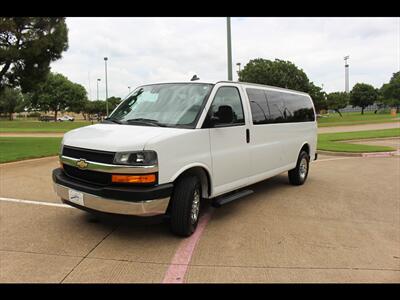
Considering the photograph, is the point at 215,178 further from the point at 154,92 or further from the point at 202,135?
the point at 154,92

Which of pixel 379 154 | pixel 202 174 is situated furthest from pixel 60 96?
pixel 202 174

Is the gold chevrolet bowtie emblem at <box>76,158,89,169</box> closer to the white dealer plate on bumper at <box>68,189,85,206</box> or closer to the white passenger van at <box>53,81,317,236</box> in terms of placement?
the white passenger van at <box>53,81,317,236</box>

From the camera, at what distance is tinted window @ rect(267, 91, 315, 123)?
6.72m

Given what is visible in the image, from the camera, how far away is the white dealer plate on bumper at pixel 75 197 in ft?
14.3

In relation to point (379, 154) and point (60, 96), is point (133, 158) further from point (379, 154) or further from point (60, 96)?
point (60, 96)

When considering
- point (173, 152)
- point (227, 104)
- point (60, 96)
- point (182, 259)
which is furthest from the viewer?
point (60, 96)

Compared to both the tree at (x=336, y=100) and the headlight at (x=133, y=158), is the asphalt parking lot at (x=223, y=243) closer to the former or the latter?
the headlight at (x=133, y=158)

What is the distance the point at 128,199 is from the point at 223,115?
190 centimetres

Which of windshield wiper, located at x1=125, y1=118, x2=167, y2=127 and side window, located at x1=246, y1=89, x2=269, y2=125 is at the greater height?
side window, located at x1=246, y1=89, x2=269, y2=125

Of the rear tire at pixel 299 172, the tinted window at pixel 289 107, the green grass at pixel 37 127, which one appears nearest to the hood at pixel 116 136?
the tinted window at pixel 289 107

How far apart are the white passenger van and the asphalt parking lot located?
1.28 ft

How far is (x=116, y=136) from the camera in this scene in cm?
433

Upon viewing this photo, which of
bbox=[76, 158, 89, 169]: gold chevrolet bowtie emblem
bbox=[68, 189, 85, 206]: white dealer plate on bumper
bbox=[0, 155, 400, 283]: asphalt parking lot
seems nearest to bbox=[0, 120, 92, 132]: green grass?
bbox=[0, 155, 400, 283]: asphalt parking lot
